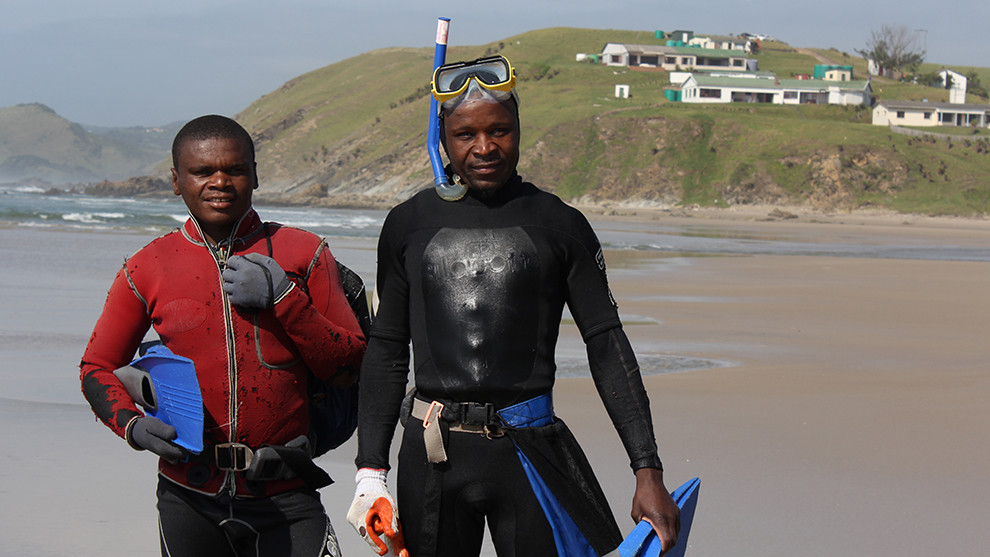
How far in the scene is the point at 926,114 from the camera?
81312mm

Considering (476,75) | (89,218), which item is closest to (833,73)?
(89,218)

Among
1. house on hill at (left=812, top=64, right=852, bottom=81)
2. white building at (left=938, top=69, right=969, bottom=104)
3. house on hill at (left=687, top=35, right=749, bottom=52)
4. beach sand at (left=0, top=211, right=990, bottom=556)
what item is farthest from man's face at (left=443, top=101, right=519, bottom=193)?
house on hill at (left=687, top=35, right=749, bottom=52)

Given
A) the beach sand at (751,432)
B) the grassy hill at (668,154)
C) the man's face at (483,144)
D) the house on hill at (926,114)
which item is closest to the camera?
the man's face at (483,144)

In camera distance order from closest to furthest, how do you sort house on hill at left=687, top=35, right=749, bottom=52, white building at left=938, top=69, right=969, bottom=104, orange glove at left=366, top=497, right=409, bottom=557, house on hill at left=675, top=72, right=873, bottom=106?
orange glove at left=366, top=497, right=409, bottom=557 < house on hill at left=675, top=72, right=873, bottom=106 < white building at left=938, top=69, right=969, bottom=104 < house on hill at left=687, top=35, right=749, bottom=52

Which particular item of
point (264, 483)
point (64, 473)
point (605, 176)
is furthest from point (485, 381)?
point (605, 176)

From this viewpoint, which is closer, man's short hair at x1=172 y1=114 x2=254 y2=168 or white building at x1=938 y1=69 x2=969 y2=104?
man's short hair at x1=172 y1=114 x2=254 y2=168

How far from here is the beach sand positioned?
5.48 m

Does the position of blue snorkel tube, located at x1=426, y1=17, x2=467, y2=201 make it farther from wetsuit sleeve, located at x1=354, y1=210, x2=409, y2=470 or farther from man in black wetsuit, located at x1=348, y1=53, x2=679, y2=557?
wetsuit sleeve, located at x1=354, y1=210, x2=409, y2=470

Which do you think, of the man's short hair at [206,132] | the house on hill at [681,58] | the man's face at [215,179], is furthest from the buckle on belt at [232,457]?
the house on hill at [681,58]

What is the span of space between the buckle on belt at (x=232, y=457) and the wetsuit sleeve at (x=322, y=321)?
321mm

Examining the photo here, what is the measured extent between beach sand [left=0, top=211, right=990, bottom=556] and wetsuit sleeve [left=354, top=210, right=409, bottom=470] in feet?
8.00

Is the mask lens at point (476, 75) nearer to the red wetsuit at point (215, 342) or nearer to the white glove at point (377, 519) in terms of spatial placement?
the red wetsuit at point (215, 342)

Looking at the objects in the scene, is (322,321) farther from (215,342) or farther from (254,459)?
(254,459)

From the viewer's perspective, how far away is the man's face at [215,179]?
122 inches
